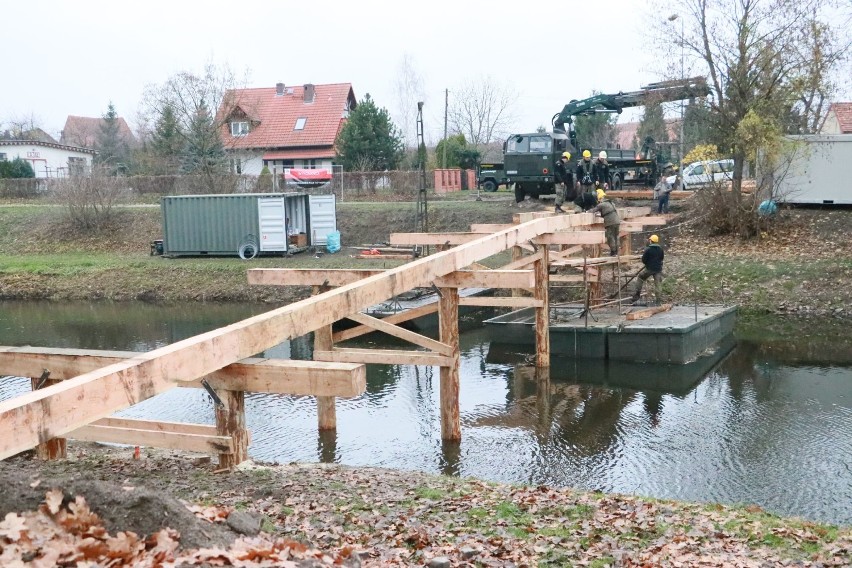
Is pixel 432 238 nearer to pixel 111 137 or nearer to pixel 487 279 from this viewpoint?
pixel 487 279

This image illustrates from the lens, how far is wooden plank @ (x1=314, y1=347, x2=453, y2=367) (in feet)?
38.6

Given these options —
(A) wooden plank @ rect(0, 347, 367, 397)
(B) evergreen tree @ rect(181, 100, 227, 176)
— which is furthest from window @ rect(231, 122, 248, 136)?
(A) wooden plank @ rect(0, 347, 367, 397)

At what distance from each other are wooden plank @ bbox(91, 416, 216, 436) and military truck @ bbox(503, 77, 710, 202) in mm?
22271

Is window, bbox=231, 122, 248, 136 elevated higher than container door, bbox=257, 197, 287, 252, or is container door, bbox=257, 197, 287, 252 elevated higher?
window, bbox=231, 122, 248, 136

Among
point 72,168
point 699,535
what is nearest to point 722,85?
point 699,535

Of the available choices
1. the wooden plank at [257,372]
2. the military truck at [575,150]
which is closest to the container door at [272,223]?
the military truck at [575,150]

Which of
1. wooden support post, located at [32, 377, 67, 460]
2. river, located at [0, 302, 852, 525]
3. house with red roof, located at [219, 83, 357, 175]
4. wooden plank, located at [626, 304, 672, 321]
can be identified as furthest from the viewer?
house with red roof, located at [219, 83, 357, 175]

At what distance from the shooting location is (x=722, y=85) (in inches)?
1048

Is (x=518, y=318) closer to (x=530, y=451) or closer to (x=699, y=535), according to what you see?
(x=530, y=451)

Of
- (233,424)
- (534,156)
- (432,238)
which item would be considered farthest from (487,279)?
(534,156)

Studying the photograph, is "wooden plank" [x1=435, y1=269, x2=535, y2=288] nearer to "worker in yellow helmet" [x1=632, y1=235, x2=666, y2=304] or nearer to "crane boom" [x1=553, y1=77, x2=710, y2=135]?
"worker in yellow helmet" [x1=632, y1=235, x2=666, y2=304]

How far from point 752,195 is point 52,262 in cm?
2480

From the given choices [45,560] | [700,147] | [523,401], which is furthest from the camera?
[700,147]

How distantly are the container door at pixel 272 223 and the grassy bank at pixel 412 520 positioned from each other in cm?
2190
